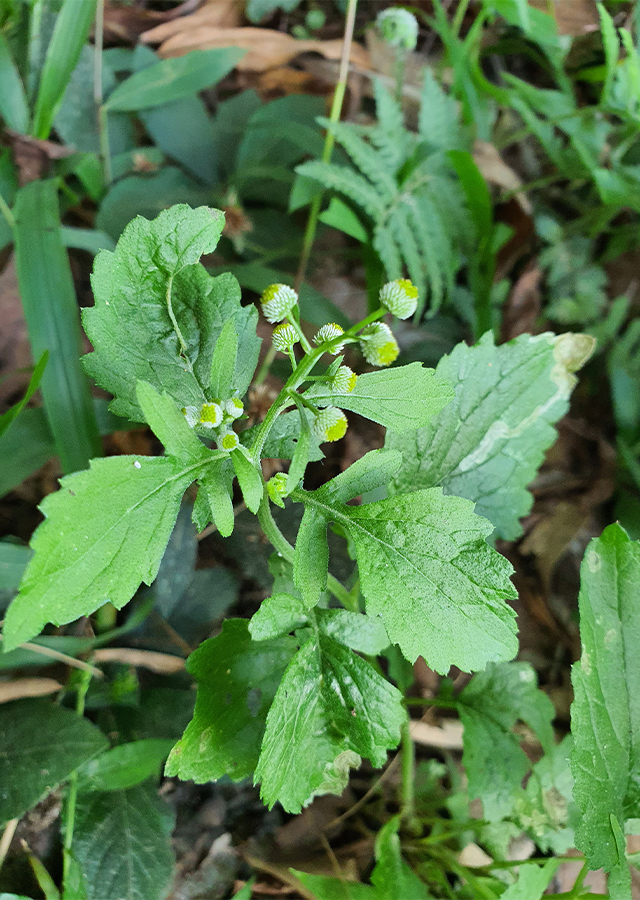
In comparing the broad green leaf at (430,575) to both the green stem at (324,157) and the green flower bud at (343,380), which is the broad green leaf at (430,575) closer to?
the green flower bud at (343,380)

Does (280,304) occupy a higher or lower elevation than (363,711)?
higher

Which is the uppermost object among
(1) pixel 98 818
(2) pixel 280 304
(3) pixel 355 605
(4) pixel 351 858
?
(2) pixel 280 304

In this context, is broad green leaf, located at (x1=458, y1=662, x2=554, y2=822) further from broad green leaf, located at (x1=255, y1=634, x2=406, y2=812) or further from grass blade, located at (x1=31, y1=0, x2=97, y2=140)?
grass blade, located at (x1=31, y1=0, x2=97, y2=140)

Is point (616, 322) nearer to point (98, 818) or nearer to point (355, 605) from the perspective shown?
point (355, 605)

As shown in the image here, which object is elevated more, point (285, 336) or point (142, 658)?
point (285, 336)

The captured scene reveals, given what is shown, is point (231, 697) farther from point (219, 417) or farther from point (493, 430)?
point (493, 430)

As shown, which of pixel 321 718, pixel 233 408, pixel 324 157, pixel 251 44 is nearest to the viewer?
pixel 233 408

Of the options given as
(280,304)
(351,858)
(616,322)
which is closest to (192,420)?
(280,304)

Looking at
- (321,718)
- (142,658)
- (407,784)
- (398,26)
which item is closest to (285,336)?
(321,718)
